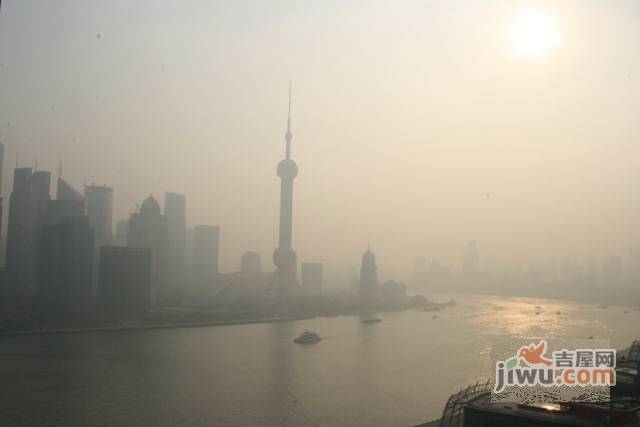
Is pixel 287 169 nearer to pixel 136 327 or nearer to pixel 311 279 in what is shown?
pixel 311 279

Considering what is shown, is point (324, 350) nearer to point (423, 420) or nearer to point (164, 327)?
point (423, 420)

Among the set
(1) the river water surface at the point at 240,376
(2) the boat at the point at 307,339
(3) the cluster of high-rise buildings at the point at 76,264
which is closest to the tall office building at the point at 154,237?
(3) the cluster of high-rise buildings at the point at 76,264

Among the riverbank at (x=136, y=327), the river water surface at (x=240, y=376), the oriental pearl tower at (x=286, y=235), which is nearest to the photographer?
the river water surface at (x=240, y=376)

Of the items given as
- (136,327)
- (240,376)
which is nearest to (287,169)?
(136,327)

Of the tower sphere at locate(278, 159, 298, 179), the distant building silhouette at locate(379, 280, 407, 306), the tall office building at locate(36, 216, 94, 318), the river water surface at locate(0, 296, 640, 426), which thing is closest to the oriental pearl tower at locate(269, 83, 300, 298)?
the tower sphere at locate(278, 159, 298, 179)

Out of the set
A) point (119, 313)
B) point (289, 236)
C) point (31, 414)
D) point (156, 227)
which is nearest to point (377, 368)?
point (31, 414)

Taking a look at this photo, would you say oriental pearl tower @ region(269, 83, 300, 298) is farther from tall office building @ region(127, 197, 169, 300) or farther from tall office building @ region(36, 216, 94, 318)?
tall office building @ region(36, 216, 94, 318)

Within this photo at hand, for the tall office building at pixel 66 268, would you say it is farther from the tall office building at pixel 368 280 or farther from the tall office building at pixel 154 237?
the tall office building at pixel 368 280
